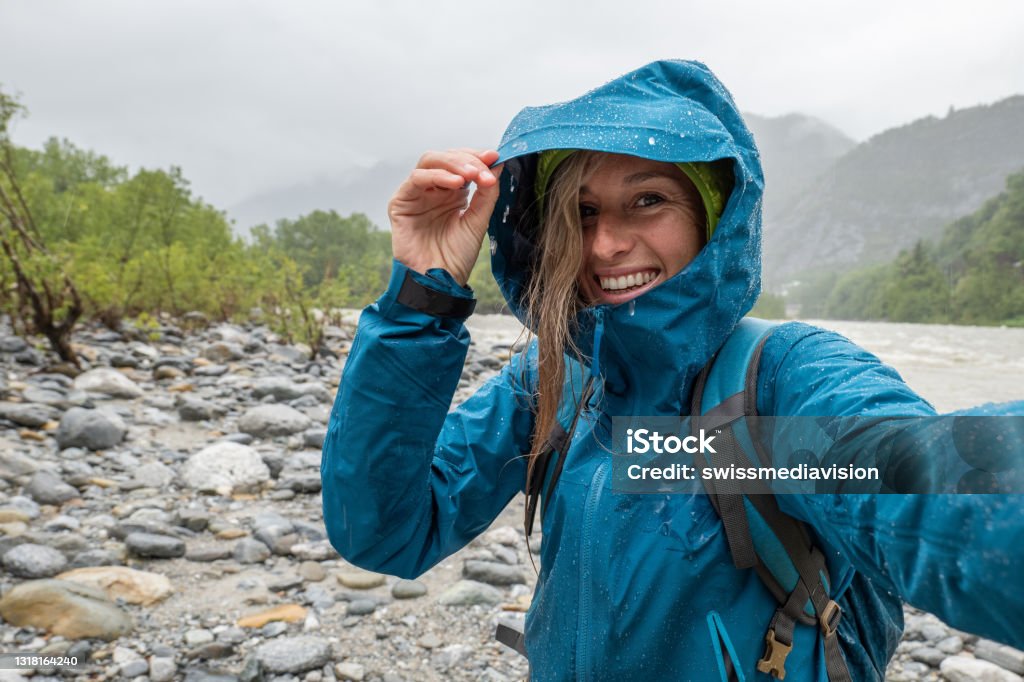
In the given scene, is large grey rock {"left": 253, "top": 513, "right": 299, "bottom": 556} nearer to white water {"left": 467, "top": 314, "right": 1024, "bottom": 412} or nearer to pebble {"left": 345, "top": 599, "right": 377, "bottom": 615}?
pebble {"left": 345, "top": 599, "right": 377, "bottom": 615}

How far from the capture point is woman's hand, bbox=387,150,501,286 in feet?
4.41

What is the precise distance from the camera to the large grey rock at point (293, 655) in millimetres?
2838

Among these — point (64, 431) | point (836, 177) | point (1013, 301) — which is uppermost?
point (836, 177)

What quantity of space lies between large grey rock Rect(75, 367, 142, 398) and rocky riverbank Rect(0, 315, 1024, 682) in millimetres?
530

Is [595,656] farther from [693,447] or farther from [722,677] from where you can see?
[693,447]

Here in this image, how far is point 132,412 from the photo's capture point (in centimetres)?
636

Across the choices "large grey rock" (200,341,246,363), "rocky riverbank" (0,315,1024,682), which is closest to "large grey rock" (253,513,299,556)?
"rocky riverbank" (0,315,1024,682)

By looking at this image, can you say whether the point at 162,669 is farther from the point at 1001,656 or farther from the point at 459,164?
the point at 1001,656

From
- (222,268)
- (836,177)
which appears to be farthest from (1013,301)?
(836,177)

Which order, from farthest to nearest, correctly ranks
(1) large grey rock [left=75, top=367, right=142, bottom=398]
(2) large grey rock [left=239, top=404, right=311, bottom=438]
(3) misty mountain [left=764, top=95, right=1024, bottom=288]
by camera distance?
(3) misty mountain [left=764, top=95, right=1024, bottom=288]
(1) large grey rock [left=75, top=367, right=142, bottom=398]
(2) large grey rock [left=239, top=404, right=311, bottom=438]

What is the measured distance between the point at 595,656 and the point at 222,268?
16846 mm

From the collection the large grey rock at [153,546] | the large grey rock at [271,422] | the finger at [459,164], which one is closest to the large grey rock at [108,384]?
the large grey rock at [271,422]

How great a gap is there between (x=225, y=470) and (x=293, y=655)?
2321mm

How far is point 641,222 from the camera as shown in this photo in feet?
4.81
